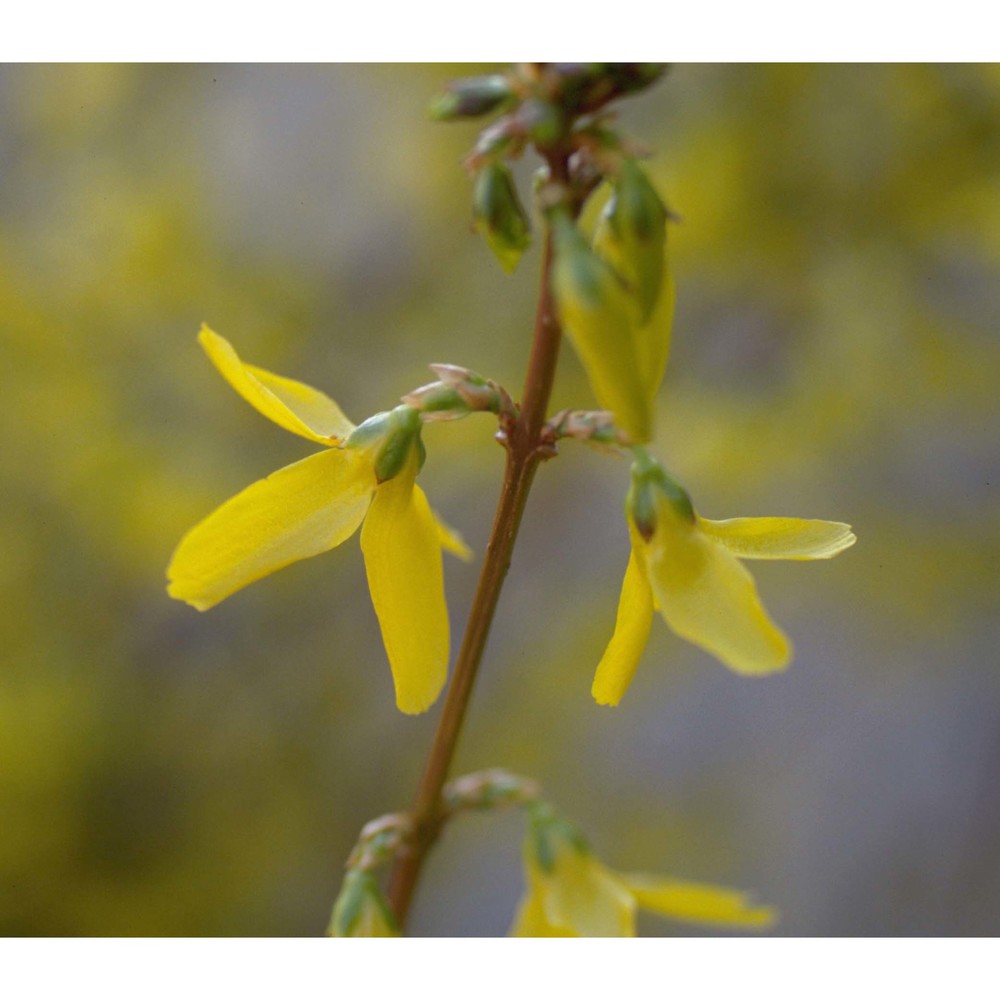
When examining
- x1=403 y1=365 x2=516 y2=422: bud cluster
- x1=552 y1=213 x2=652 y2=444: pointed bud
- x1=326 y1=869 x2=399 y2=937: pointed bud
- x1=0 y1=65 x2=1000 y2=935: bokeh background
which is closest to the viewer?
x1=552 y1=213 x2=652 y2=444: pointed bud

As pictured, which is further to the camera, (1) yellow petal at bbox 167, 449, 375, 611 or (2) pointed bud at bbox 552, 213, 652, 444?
(1) yellow petal at bbox 167, 449, 375, 611

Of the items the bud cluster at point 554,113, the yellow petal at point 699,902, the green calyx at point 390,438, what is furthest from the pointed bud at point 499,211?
the yellow petal at point 699,902

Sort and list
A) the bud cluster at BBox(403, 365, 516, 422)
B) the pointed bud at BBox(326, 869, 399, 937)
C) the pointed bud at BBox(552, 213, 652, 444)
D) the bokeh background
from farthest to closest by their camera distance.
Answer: the bokeh background
the pointed bud at BBox(326, 869, 399, 937)
the bud cluster at BBox(403, 365, 516, 422)
the pointed bud at BBox(552, 213, 652, 444)

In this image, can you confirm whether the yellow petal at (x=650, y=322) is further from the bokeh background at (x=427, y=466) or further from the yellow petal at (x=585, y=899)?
the bokeh background at (x=427, y=466)

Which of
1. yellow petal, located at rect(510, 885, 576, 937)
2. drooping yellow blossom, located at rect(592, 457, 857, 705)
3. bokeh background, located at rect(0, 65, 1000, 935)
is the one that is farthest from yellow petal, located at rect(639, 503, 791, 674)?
bokeh background, located at rect(0, 65, 1000, 935)

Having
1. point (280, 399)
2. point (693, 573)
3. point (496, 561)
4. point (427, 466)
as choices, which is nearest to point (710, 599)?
point (693, 573)

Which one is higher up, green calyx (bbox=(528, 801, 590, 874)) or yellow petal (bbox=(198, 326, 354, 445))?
yellow petal (bbox=(198, 326, 354, 445))

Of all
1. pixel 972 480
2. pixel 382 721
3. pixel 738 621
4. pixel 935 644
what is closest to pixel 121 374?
pixel 382 721

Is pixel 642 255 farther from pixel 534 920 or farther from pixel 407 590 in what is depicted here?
pixel 534 920

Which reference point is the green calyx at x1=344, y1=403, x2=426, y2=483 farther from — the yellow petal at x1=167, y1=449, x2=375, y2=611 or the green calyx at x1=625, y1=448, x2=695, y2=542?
the green calyx at x1=625, y1=448, x2=695, y2=542
